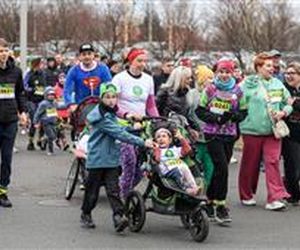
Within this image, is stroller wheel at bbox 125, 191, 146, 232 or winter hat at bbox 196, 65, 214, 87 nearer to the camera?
stroller wheel at bbox 125, 191, 146, 232

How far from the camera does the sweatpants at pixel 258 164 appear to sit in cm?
1102

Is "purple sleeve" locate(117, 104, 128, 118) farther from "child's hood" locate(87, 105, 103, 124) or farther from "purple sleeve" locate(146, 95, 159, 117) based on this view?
"child's hood" locate(87, 105, 103, 124)

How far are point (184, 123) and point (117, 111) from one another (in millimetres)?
806

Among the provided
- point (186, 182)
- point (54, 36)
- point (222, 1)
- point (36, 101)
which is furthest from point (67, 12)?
point (186, 182)

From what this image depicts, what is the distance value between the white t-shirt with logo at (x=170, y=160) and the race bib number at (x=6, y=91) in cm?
245

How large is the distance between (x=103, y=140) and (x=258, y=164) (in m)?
2.71

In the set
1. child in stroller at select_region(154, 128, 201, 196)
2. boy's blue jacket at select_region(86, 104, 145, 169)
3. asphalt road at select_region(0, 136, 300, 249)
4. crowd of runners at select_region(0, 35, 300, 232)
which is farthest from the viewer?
crowd of runners at select_region(0, 35, 300, 232)

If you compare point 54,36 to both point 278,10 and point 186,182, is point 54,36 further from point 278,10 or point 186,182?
point 186,182

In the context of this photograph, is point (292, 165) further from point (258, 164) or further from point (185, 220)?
point (185, 220)

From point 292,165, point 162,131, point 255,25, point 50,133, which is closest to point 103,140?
point 162,131

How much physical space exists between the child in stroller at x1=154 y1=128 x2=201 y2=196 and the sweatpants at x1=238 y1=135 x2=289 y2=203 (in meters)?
1.91

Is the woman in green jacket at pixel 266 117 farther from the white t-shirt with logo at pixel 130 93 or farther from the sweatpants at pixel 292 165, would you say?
the white t-shirt with logo at pixel 130 93

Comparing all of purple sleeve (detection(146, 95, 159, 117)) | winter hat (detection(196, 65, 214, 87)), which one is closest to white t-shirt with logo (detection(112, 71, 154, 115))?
purple sleeve (detection(146, 95, 159, 117))

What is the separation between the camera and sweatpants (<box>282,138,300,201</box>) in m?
11.3
